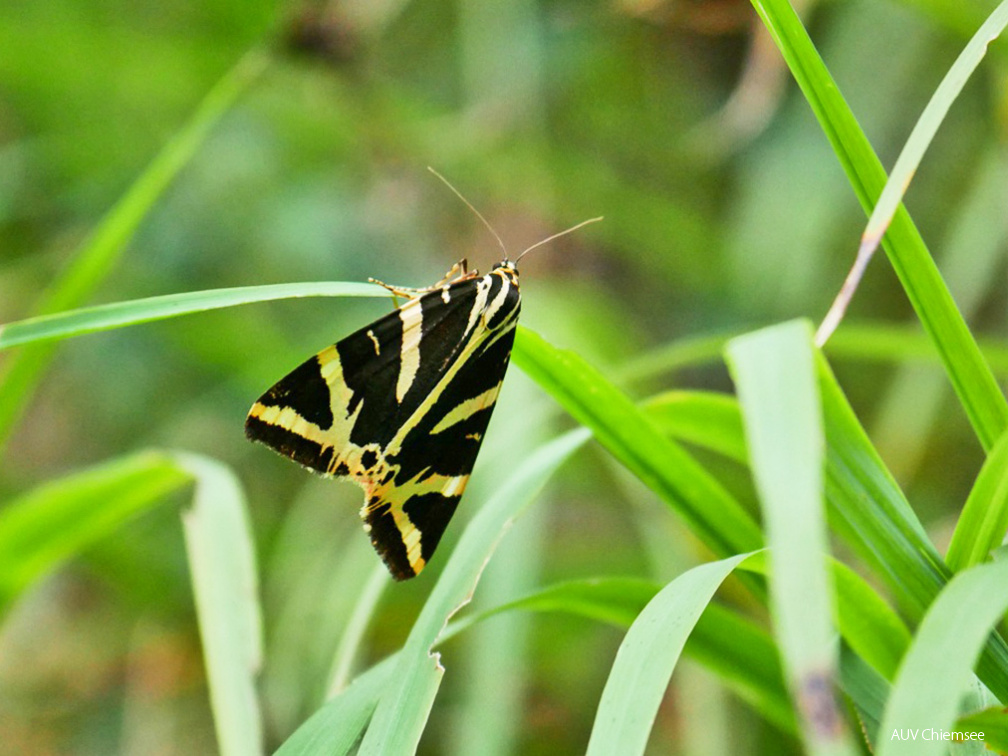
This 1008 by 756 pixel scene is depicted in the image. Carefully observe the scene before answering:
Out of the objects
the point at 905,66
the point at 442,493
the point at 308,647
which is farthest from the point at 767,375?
the point at 905,66

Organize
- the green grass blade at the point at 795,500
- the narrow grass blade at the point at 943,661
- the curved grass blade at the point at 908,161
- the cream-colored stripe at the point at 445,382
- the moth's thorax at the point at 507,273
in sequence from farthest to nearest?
the moth's thorax at the point at 507,273 → the cream-colored stripe at the point at 445,382 → the curved grass blade at the point at 908,161 → the narrow grass blade at the point at 943,661 → the green grass blade at the point at 795,500

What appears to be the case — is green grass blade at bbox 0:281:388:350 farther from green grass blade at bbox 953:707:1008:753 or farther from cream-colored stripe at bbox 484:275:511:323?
green grass blade at bbox 953:707:1008:753

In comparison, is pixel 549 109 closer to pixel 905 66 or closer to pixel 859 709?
pixel 905 66

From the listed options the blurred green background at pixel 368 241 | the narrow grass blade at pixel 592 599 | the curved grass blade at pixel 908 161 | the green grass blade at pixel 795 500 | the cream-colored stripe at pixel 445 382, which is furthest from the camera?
the blurred green background at pixel 368 241

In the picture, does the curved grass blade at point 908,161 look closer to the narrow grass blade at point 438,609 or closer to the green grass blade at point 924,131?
the green grass blade at point 924,131

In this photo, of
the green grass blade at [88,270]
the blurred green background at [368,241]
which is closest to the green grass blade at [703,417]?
the green grass blade at [88,270]

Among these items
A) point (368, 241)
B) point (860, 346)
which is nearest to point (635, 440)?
point (860, 346)

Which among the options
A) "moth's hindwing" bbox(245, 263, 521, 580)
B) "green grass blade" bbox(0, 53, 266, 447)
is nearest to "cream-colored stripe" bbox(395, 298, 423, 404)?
"moth's hindwing" bbox(245, 263, 521, 580)
